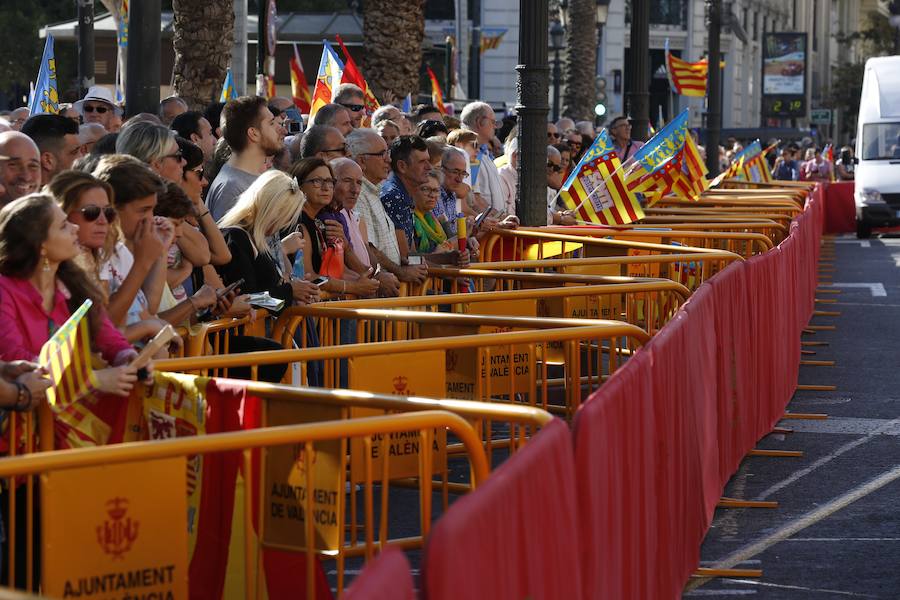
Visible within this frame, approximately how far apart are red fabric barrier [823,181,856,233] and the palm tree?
14.3m

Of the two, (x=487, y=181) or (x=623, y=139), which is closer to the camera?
(x=487, y=181)

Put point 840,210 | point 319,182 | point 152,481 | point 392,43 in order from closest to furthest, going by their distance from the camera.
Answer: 1. point 152,481
2. point 319,182
3. point 392,43
4. point 840,210

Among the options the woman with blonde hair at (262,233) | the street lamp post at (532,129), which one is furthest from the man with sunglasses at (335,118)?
the woman with blonde hair at (262,233)

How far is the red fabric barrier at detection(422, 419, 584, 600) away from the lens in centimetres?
314

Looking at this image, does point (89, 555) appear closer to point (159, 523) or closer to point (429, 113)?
point (159, 523)

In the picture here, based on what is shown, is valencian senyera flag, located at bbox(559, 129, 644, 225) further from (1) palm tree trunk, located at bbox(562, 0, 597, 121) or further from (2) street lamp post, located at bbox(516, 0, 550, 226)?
(1) palm tree trunk, located at bbox(562, 0, 597, 121)

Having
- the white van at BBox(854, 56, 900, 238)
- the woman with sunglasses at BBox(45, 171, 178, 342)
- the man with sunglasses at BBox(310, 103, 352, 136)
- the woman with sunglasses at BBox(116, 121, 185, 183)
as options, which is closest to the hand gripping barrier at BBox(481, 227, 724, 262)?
the man with sunglasses at BBox(310, 103, 352, 136)

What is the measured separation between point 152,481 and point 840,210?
29.6m

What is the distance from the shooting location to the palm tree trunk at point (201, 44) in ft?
52.1

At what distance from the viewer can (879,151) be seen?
95.5ft

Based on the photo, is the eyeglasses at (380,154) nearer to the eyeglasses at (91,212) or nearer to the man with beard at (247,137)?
the man with beard at (247,137)

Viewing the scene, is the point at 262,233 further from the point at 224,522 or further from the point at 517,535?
the point at 517,535

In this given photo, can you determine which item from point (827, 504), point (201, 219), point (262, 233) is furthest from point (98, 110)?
point (827, 504)

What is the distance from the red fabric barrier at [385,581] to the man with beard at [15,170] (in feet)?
13.8
